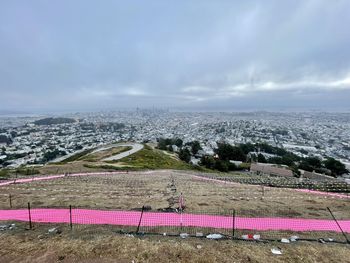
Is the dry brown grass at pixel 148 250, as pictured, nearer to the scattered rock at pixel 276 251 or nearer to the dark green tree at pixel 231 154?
the scattered rock at pixel 276 251

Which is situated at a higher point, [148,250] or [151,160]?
[148,250]

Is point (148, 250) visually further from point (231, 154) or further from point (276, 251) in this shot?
point (231, 154)

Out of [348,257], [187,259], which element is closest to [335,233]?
[348,257]

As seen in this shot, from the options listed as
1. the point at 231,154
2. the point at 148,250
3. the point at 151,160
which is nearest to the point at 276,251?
the point at 148,250

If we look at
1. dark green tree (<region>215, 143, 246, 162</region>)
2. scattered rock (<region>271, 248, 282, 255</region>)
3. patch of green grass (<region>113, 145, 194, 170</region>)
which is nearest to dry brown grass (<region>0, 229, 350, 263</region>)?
scattered rock (<region>271, 248, 282, 255</region>)

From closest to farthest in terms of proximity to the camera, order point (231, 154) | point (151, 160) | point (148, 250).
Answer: point (148, 250)
point (151, 160)
point (231, 154)

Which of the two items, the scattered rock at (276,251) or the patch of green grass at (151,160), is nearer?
the scattered rock at (276,251)

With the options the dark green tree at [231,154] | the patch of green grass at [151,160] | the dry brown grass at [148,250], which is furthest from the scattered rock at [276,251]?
the dark green tree at [231,154]

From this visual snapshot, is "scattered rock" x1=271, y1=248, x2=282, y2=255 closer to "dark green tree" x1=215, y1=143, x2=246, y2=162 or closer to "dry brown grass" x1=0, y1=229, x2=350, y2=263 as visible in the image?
"dry brown grass" x1=0, y1=229, x2=350, y2=263

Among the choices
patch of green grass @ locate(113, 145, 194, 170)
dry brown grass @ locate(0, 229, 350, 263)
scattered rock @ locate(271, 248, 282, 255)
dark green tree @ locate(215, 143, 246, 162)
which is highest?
dry brown grass @ locate(0, 229, 350, 263)

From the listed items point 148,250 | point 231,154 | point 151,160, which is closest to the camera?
point 148,250

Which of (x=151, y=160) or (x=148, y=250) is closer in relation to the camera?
(x=148, y=250)
